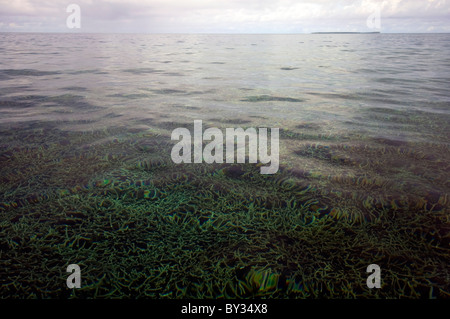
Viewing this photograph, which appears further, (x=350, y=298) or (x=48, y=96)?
(x=48, y=96)

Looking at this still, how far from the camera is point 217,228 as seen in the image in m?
2.41

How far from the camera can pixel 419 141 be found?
4.38 meters

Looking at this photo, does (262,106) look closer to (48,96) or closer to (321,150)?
(321,150)

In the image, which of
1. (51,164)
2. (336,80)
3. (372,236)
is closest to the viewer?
(372,236)

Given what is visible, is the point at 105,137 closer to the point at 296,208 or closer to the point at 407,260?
the point at 296,208

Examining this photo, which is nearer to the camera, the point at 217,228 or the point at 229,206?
the point at 217,228

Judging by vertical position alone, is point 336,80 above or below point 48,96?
above

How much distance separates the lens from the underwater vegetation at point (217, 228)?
188cm

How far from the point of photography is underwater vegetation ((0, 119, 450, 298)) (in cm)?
188

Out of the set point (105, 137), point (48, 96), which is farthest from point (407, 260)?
point (48, 96)

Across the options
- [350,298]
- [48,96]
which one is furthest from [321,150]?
[48,96]

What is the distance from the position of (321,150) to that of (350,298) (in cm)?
259
